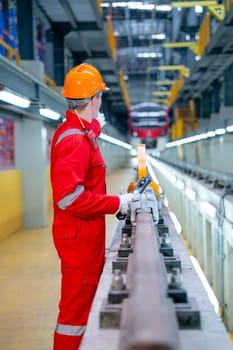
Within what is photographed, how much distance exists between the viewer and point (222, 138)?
9750 mm

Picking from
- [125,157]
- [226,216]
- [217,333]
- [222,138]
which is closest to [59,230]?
[217,333]

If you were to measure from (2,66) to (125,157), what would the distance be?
1315 inches

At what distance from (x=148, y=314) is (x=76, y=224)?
1.21 metres

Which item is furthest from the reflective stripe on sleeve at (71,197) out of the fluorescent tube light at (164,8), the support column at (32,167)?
the fluorescent tube light at (164,8)

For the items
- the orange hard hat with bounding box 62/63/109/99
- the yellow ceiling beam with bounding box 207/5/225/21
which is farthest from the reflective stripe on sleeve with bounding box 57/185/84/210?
the yellow ceiling beam with bounding box 207/5/225/21

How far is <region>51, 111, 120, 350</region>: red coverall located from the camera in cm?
229

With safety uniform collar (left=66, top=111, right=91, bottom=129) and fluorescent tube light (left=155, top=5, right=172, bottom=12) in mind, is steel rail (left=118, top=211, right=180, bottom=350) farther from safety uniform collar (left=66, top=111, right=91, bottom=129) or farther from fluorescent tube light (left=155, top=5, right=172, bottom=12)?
fluorescent tube light (left=155, top=5, right=172, bottom=12)

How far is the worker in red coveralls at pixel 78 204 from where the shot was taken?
2.29 meters

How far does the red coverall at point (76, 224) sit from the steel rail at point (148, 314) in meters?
0.58

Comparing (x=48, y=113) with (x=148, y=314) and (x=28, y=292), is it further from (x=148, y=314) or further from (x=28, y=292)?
(x=148, y=314)

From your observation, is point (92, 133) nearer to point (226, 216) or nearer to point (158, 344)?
point (158, 344)

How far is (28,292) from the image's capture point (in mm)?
5613

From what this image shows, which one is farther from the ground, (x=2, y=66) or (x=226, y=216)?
(x=2, y=66)

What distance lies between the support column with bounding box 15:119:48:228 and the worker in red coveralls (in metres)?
6.86
